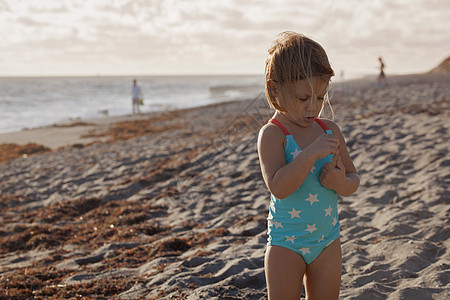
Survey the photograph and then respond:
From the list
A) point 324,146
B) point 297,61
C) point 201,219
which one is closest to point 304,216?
point 324,146

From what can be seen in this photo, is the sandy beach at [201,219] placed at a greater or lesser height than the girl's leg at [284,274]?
lesser

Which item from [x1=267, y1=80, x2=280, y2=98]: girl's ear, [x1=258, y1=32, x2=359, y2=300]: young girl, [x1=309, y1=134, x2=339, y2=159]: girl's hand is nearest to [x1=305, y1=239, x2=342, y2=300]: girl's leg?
[x1=258, y1=32, x2=359, y2=300]: young girl

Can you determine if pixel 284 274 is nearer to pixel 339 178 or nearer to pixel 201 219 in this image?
pixel 339 178

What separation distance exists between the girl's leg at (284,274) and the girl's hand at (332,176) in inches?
14.3

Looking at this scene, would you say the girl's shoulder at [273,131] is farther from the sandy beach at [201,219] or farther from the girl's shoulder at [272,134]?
the sandy beach at [201,219]

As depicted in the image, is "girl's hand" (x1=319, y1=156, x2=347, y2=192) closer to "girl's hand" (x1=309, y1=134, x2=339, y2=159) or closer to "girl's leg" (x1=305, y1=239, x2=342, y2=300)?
"girl's hand" (x1=309, y1=134, x2=339, y2=159)

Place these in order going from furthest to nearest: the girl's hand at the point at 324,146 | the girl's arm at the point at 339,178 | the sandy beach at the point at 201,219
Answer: the sandy beach at the point at 201,219
the girl's arm at the point at 339,178
the girl's hand at the point at 324,146

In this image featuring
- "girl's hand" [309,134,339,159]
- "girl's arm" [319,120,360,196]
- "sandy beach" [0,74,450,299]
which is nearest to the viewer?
"girl's hand" [309,134,339,159]

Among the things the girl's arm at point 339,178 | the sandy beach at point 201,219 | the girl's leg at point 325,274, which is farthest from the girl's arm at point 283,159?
the sandy beach at point 201,219

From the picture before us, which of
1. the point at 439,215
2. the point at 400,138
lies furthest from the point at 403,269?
the point at 400,138

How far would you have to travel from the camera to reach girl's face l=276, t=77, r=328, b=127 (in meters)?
1.79

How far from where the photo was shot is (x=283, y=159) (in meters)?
1.87

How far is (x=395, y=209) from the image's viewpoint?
4.51 m

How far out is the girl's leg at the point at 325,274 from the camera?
194 centimetres
